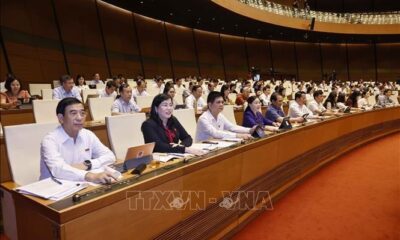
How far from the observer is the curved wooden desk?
132 centimetres

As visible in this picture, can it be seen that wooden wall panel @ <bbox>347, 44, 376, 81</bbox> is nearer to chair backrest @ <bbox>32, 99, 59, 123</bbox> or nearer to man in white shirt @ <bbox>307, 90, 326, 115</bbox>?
man in white shirt @ <bbox>307, 90, 326, 115</bbox>

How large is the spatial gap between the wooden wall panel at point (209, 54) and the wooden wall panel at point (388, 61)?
9963 mm

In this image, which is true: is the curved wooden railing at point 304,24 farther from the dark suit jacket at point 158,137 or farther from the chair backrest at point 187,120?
the dark suit jacket at point 158,137

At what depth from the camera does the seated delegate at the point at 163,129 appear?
2545 millimetres

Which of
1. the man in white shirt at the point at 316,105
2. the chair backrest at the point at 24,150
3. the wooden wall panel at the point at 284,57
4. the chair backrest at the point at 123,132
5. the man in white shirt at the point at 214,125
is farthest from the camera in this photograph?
the wooden wall panel at the point at 284,57

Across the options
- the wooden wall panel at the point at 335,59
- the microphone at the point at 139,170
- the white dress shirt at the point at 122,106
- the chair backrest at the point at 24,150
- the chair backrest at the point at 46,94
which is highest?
the wooden wall panel at the point at 335,59

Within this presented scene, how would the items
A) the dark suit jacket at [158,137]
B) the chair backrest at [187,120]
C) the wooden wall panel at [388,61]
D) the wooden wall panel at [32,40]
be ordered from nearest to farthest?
the dark suit jacket at [158,137]
the chair backrest at [187,120]
the wooden wall panel at [32,40]
the wooden wall panel at [388,61]

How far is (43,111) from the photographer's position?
3711 mm

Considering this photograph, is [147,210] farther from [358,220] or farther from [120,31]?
[120,31]

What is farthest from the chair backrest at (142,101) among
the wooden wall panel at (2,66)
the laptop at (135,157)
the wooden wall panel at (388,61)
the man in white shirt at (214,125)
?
the wooden wall panel at (388,61)

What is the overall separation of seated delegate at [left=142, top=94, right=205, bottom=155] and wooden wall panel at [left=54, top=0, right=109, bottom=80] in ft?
24.7

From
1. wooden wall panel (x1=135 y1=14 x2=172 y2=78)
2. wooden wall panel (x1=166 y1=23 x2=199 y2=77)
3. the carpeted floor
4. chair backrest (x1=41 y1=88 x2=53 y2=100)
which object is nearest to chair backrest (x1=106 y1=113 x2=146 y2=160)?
the carpeted floor

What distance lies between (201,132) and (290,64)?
1719cm

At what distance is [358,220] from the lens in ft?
9.21
